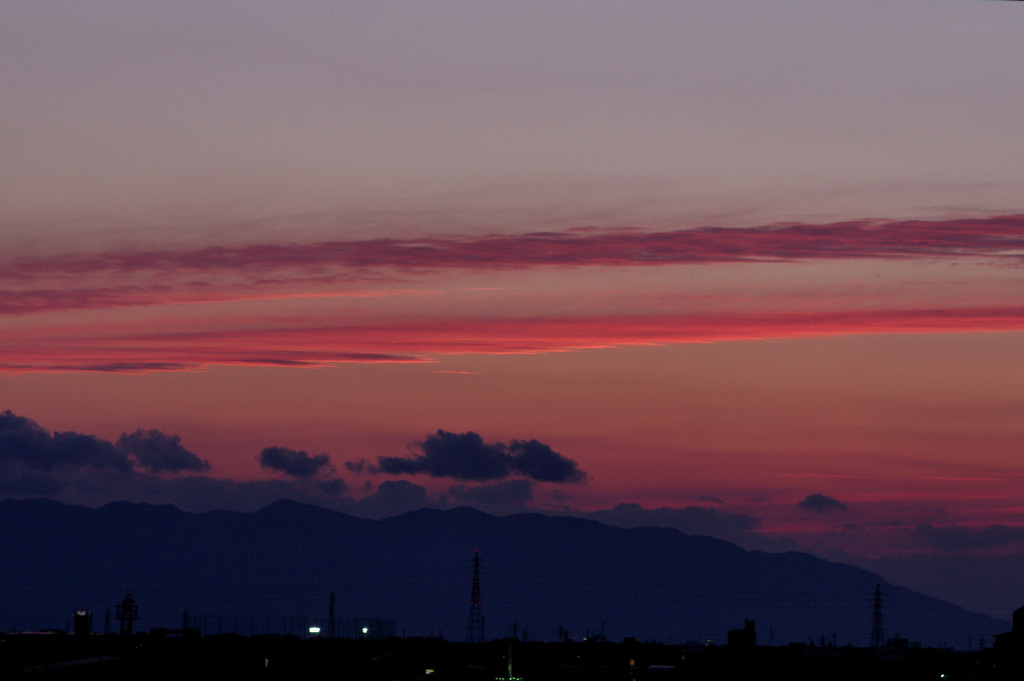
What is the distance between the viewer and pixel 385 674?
570ft

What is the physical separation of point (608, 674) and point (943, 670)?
52.1 m

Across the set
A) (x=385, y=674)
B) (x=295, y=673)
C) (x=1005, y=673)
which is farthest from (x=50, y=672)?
(x=1005, y=673)

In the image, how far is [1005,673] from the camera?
375 feet

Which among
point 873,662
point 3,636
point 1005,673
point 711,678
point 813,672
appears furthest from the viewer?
point 873,662

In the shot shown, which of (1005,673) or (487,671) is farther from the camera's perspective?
(487,671)

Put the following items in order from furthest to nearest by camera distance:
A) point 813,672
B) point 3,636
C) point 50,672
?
point 3,636 < point 813,672 < point 50,672

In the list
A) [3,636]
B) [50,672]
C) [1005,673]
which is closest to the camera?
[1005,673]

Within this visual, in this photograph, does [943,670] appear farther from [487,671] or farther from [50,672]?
[50,672]

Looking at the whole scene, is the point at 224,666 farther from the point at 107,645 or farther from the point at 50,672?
the point at 50,672

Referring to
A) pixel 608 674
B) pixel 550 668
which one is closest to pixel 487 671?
pixel 550 668

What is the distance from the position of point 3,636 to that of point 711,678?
90.9m

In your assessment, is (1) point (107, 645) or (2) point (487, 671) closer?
(2) point (487, 671)

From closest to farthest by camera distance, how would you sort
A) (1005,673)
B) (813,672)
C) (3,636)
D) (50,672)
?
(1005,673)
(50,672)
(813,672)
(3,636)

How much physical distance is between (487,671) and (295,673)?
81.8ft
